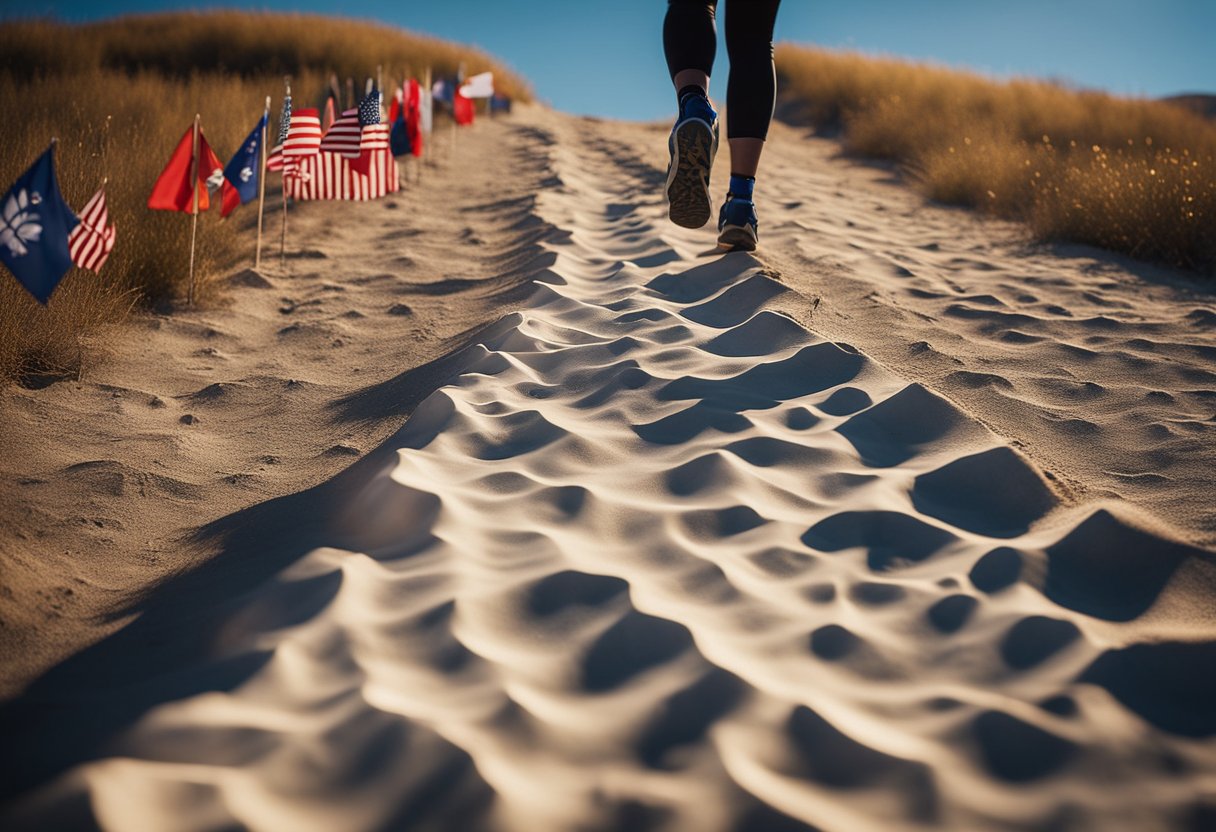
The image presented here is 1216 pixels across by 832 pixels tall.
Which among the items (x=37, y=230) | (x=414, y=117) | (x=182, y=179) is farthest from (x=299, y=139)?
(x=414, y=117)

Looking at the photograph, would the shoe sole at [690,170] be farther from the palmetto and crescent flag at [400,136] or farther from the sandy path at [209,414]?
the palmetto and crescent flag at [400,136]

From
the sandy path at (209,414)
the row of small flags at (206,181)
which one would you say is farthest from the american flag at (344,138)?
the sandy path at (209,414)

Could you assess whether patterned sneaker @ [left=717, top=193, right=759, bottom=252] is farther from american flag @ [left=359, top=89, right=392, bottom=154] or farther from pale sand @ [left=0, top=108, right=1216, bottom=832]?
american flag @ [left=359, top=89, right=392, bottom=154]

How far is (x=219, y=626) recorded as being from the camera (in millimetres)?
1798

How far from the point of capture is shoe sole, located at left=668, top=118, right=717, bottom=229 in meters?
3.23

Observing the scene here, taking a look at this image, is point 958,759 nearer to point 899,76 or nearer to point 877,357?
point 877,357

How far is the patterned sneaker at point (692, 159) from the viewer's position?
3.21m

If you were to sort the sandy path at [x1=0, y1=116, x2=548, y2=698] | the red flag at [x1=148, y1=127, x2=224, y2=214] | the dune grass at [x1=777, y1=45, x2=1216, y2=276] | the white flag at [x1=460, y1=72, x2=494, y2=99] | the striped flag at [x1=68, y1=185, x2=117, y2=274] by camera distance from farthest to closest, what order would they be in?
the white flag at [x1=460, y1=72, x2=494, y2=99]
the dune grass at [x1=777, y1=45, x2=1216, y2=276]
the red flag at [x1=148, y1=127, x2=224, y2=214]
the striped flag at [x1=68, y1=185, x2=117, y2=274]
the sandy path at [x1=0, y1=116, x2=548, y2=698]

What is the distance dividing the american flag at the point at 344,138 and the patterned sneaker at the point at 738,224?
8.11 ft

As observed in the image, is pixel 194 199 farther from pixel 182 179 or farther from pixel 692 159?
pixel 692 159

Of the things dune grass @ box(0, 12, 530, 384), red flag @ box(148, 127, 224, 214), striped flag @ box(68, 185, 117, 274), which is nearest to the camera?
striped flag @ box(68, 185, 117, 274)

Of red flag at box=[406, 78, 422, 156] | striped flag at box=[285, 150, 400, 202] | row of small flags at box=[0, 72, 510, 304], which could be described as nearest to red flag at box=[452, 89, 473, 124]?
red flag at box=[406, 78, 422, 156]

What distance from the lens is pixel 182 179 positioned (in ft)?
13.4

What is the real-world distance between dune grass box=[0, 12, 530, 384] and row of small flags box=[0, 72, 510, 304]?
0.26 metres
